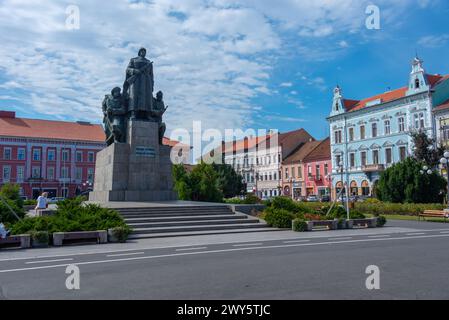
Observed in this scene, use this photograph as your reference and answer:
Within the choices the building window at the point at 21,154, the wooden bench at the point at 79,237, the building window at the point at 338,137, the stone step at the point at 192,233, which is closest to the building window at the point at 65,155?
the building window at the point at 21,154

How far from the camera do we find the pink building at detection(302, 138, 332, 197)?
65.6 m

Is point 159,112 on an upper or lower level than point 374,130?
lower

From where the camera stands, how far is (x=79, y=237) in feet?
47.2

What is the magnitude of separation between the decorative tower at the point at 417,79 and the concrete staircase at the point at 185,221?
37.8m

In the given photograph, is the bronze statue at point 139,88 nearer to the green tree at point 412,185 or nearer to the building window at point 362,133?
the green tree at point 412,185

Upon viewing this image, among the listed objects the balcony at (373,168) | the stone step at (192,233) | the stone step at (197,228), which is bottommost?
the stone step at (192,233)

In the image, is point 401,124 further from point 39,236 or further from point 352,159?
point 39,236

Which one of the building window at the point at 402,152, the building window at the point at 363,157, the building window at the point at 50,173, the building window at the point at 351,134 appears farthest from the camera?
the building window at the point at 50,173

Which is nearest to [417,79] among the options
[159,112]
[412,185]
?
[412,185]

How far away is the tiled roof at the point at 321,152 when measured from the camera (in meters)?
66.9

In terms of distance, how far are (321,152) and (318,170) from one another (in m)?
3.27

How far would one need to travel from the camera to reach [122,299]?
6586 mm
